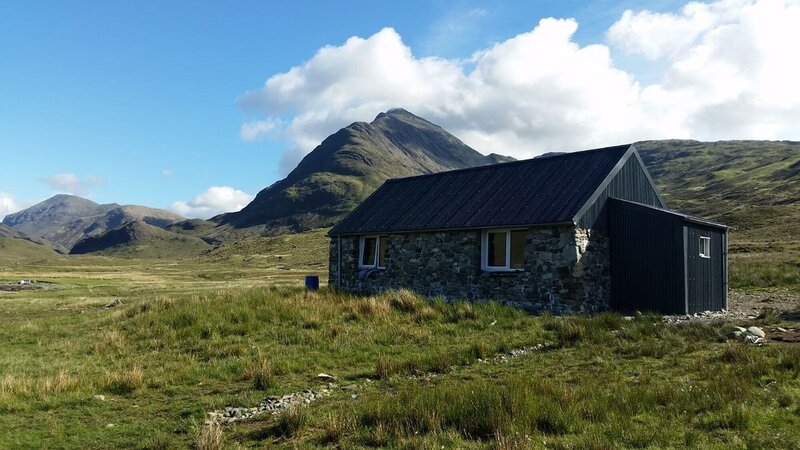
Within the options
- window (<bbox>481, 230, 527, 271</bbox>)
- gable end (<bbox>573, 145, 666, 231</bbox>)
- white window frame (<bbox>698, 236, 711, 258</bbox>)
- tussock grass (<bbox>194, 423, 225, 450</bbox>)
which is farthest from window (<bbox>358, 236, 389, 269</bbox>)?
tussock grass (<bbox>194, 423, 225, 450</bbox>)

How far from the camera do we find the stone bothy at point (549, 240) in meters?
18.7

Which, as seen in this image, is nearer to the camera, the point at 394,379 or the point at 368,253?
the point at 394,379

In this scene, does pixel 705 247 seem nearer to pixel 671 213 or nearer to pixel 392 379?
pixel 671 213

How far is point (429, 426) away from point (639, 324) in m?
9.06

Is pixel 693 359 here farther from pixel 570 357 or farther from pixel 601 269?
pixel 601 269

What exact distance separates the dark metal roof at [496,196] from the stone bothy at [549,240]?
0.06 meters

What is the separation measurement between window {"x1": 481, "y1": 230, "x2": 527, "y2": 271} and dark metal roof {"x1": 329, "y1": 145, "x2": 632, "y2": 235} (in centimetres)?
69

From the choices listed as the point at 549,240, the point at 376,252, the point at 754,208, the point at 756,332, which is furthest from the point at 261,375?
the point at 754,208

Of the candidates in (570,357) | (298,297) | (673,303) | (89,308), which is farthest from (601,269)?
(89,308)

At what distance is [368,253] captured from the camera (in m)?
27.0

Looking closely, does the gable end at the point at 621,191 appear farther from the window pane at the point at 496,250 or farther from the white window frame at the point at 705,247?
the window pane at the point at 496,250

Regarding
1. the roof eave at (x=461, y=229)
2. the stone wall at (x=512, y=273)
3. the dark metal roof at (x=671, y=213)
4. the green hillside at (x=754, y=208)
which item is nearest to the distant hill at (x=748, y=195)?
the green hillside at (x=754, y=208)

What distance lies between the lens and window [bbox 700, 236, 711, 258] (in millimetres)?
19806

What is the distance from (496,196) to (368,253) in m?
7.44
